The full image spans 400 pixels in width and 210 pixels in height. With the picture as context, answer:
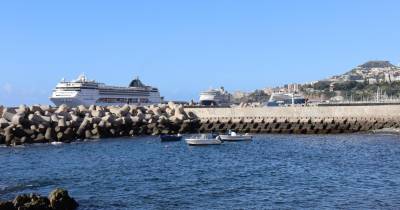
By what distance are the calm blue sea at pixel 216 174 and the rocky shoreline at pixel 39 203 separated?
49.2 inches

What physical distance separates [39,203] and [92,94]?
79.1 m

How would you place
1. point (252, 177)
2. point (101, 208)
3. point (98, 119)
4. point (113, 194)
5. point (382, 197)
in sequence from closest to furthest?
1. point (101, 208)
2. point (382, 197)
3. point (113, 194)
4. point (252, 177)
5. point (98, 119)

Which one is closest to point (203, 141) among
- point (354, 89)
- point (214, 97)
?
point (214, 97)

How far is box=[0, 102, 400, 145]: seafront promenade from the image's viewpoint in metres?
A: 47.5

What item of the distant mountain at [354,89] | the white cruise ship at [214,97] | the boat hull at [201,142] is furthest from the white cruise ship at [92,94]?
the boat hull at [201,142]

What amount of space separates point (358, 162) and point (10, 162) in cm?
1896

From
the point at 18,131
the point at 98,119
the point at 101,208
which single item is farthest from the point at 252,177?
the point at 98,119

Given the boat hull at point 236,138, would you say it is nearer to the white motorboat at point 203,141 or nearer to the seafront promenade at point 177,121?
the white motorboat at point 203,141

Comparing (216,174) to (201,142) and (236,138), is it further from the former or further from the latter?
(236,138)

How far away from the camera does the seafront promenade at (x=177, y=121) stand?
1871 inches

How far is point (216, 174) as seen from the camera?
90.9 ft

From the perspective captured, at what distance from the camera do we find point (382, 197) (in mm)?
20906

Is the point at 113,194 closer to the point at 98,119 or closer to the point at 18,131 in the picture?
the point at 18,131

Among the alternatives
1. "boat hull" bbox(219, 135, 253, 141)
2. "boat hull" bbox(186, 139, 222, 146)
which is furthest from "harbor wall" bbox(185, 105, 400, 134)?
"boat hull" bbox(186, 139, 222, 146)
